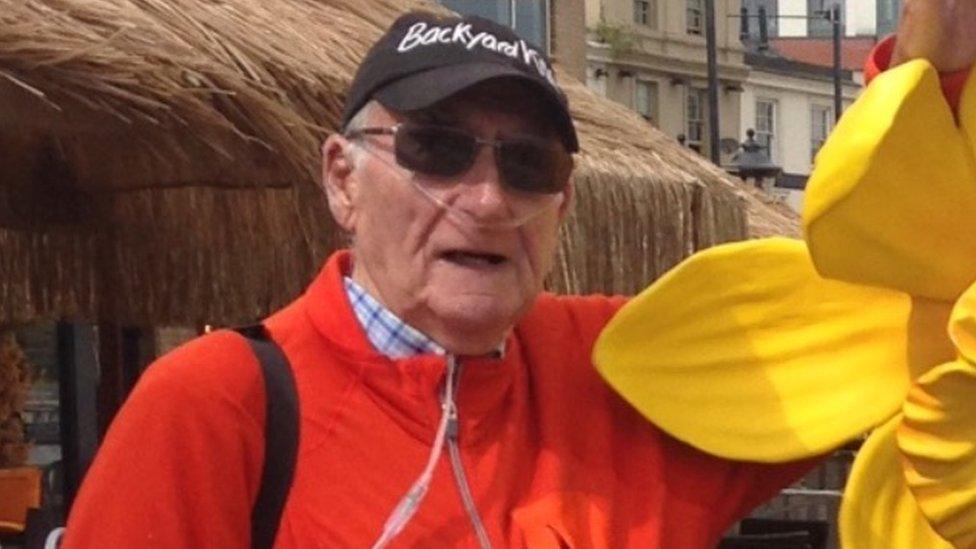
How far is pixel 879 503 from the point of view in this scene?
165 centimetres

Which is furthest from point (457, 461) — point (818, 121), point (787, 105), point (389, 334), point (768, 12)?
point (768, 12)

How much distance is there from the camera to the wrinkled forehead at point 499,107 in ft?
5.70

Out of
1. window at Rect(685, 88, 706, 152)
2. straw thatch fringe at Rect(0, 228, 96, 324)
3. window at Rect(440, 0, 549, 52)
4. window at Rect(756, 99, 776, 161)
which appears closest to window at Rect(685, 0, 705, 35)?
window at Rect(685, 88, 706, 152)

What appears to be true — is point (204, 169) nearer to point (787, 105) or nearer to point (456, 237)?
point (456, 237)

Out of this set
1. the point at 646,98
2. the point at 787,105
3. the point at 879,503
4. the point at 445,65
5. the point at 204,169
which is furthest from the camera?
the point at 787,105

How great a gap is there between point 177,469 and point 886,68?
0.71m

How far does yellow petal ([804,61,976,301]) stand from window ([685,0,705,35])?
28.0 metres

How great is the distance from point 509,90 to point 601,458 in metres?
0.37

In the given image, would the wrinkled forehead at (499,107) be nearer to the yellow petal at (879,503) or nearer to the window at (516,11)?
the yellow petal at (879,503)

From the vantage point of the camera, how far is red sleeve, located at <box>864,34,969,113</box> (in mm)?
1550

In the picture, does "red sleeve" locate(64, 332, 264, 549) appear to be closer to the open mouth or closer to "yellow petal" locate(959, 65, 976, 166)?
the open mouth

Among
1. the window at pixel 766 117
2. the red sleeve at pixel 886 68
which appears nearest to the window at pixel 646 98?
the window at pixel 766 117

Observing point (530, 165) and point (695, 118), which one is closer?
point (530, 165)

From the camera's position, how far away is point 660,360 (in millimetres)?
1799
